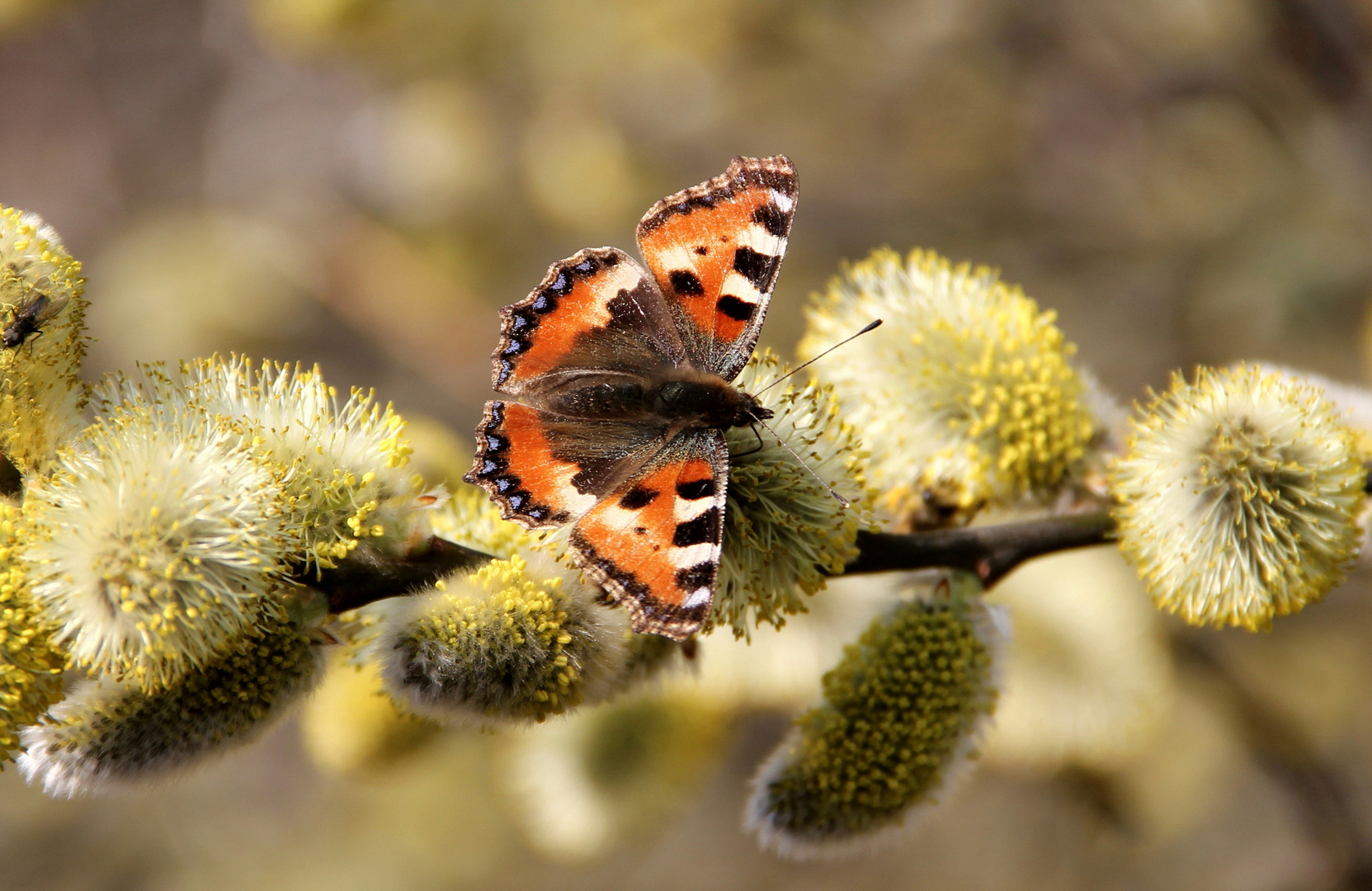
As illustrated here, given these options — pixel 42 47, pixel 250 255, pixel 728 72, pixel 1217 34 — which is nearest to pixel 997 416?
pixel 1217 34

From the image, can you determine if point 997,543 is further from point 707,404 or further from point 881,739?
point 707,404

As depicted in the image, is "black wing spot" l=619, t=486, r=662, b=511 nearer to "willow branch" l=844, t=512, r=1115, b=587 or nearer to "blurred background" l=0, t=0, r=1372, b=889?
"willow branch" l=844, t=512, r=1115, b=587

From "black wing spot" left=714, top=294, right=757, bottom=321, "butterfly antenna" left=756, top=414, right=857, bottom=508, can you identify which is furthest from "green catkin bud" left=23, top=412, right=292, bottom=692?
"black wing spot" left=714, top=294, right=757, bottom=321

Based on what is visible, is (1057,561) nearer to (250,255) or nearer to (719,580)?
(719,580)

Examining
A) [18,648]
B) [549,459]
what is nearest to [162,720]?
[18,648]

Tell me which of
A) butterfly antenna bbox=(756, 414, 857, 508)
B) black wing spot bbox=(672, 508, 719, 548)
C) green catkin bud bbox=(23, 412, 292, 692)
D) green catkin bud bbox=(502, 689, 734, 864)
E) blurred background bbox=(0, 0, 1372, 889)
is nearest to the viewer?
green catkin bud bbox=(23, 412, 292, 692)

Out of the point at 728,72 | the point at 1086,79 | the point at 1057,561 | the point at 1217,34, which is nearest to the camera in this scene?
the point at 1057,561
